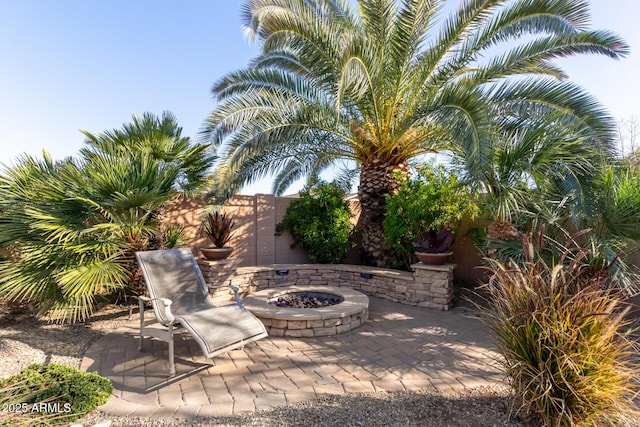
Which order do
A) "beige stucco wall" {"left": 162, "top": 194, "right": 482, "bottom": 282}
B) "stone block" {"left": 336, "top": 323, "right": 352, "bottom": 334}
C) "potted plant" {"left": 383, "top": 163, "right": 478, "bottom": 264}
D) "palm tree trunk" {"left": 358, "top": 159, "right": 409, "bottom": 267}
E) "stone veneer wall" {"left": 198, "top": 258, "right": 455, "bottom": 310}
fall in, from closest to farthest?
1. "stone block" {"left": 336, "top": 323, "right": 352, "bottom": 334}
2. "stone veneer wall" {"left": 198, "top": 258, "right": 455, "bottom": 310}
3. "potted plant" {"left": 383, "top": 163, "right": 478, "bottom": 264}
4. "beige stucco wall" {"left": 162, "top": 194, "right": 482, "bottom": 282}
5. "palm tree trunk" {"left": 358, "top": 159, "right": 409, "bottom": 267}

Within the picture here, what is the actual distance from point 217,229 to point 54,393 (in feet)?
16.9

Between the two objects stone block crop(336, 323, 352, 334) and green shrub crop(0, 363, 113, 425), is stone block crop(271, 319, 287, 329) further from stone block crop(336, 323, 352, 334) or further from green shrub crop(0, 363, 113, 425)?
green shrub crop(0, 363, 113, 425)

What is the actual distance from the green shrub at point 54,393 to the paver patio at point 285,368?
0.75 feet

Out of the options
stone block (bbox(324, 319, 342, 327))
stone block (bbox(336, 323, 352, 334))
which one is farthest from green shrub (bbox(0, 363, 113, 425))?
stone block (bbox(336, 323, 352, 334))

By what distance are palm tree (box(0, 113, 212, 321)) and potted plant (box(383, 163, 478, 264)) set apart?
487 centimetres

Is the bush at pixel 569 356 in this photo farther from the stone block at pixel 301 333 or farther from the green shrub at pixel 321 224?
the green shrub at pixel 321 224

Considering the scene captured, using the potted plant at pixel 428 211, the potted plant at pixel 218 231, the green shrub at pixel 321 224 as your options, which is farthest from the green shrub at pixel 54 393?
the green shrub at pixel 321 224

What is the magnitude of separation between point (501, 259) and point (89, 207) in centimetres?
689

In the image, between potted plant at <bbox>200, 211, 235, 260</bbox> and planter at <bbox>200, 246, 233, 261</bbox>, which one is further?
potted plant at <bbox>200, 211, 235, 260</bbox>

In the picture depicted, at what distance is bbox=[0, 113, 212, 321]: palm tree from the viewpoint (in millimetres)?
4566

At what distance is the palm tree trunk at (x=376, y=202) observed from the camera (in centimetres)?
805

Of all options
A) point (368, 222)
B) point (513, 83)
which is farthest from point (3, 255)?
point (513, 83)

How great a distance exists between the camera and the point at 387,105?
7371 mm

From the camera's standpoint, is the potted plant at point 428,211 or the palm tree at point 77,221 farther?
the potted plant at point 428,211
